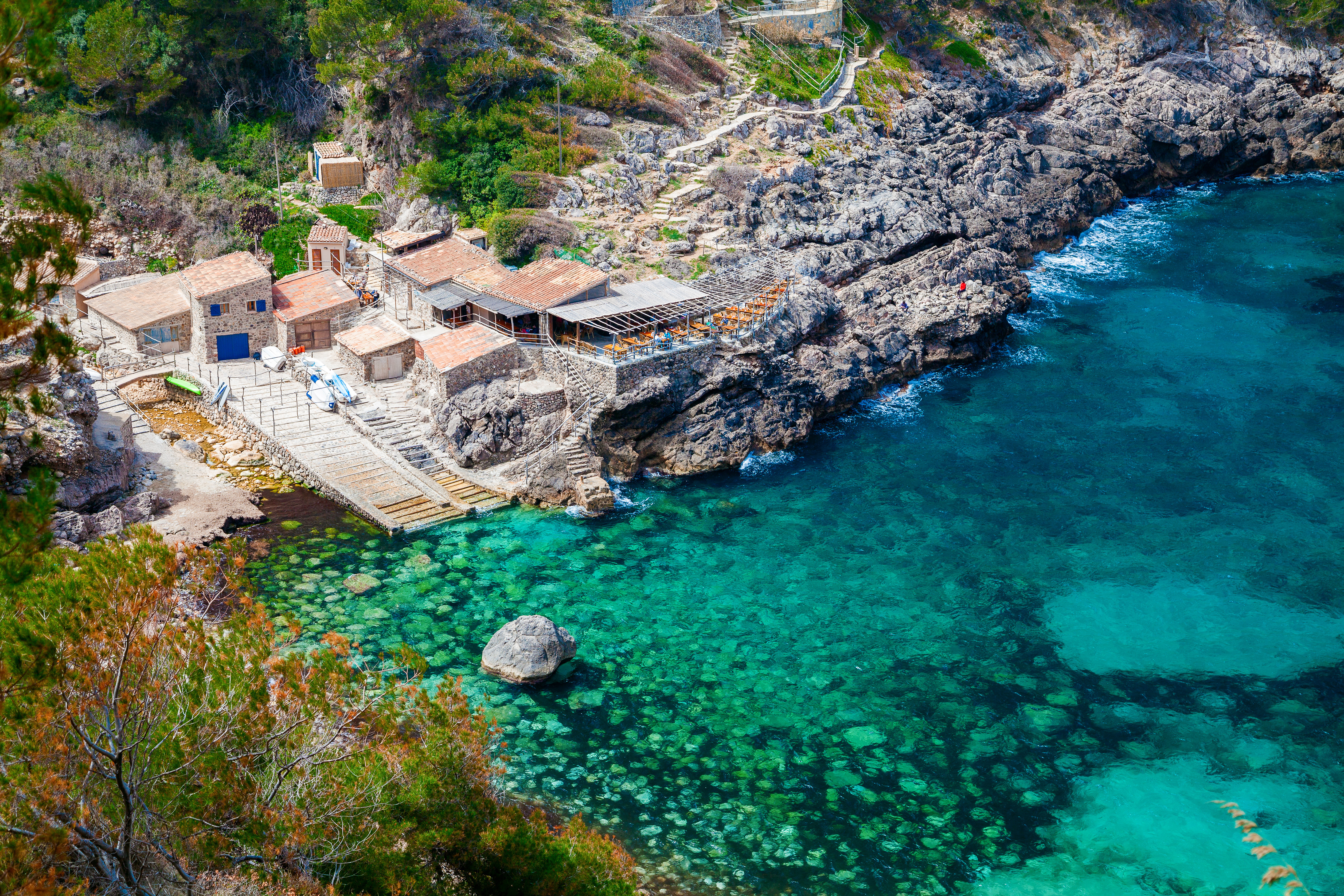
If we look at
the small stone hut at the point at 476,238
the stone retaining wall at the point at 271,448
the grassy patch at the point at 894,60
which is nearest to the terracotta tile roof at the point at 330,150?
the small stone hut at the point at 476,238

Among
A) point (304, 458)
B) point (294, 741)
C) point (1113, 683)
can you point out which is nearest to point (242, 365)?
point (304, 458)

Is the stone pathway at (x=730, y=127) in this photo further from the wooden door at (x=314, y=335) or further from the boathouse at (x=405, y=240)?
the wooden door at (x=314, y=335)

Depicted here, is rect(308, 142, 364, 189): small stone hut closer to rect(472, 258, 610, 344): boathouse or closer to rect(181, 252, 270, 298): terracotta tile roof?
rect(181, 252, 270, 298): terracotta tile roof

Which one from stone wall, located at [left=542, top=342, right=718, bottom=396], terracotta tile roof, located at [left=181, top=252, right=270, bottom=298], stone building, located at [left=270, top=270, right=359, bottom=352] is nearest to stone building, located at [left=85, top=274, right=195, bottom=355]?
terracotta tile roof, located at [left=181, top=252, right=270, bottom=298]

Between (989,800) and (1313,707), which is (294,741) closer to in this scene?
(989,800)

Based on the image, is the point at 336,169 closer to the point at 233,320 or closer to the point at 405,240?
the point at 405,240

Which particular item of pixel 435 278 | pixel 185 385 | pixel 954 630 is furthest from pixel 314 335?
pixel 954 630
